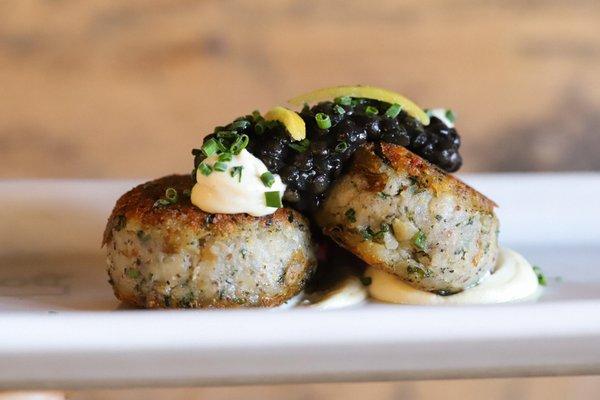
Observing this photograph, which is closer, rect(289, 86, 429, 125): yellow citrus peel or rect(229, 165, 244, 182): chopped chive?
rect(229, 165, 244, 182): chopped chive

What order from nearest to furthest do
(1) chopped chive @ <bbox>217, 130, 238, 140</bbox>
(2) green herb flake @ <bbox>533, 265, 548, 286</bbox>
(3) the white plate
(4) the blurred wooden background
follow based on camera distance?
1. (3) the white plate
2. (1) chopped chive @ <bbox>217, 130, 238, 140</bbox>
3. (2) green herb flake @ <bbox>533, 265, 548, 286</bbox>
4. (4) the blurred wooden background

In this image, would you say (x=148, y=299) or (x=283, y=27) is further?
(x=283, y=27)

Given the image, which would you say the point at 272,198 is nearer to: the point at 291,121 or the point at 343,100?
the point at 291,121

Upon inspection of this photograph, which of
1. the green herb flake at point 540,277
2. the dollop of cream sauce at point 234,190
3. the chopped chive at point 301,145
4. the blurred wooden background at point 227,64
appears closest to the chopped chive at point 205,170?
the dollop of cream sauce at point 234,190

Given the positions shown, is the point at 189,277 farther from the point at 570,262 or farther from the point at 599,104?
the point at 599,104

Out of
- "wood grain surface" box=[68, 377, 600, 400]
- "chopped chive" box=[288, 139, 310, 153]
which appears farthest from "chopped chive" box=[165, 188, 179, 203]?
"wood grain surface" box=[68, 377, 600, 400]

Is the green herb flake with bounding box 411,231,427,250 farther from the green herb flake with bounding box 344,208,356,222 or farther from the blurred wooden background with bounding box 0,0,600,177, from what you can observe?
the blurred wooden background with bounding box 0,0,600,177

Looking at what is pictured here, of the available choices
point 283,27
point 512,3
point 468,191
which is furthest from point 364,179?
point 512,3
